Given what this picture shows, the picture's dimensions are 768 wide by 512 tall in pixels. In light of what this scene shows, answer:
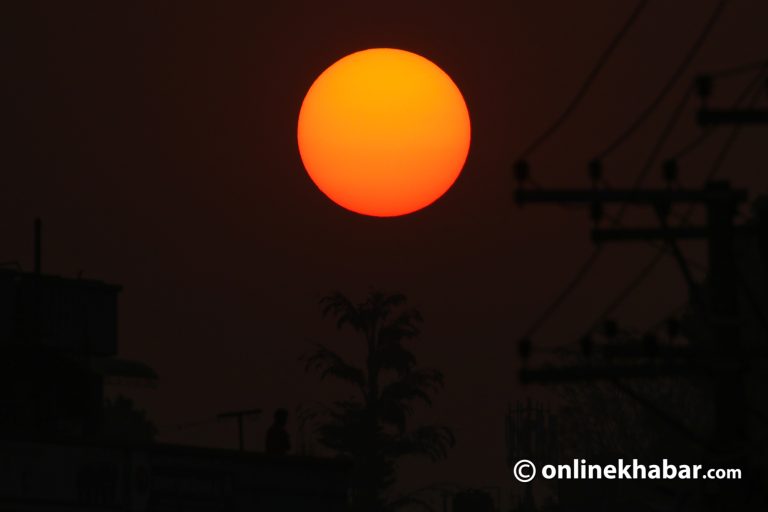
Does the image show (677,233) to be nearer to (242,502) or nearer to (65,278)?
Answer: (242,502)

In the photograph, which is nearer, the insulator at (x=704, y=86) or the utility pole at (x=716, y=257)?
the insulator at (x=704, y=86)

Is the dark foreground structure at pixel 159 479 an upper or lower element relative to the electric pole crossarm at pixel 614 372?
upper

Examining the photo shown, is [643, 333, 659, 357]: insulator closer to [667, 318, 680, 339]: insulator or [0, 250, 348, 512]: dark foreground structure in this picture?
[667, 318, 680, 339]: insulator

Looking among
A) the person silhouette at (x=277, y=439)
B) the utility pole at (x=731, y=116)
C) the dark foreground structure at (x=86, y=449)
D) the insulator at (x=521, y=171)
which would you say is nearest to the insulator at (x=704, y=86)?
the utility pole at (x=731, y=116)

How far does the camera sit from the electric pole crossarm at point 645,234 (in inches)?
1288

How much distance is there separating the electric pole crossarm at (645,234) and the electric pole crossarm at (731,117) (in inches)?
121

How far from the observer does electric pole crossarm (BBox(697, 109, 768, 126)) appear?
29.5m

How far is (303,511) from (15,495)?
905 cm

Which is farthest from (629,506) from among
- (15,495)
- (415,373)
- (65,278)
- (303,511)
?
(15,495)

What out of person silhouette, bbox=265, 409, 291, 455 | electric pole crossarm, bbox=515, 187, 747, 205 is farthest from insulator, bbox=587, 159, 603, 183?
person silhouette, bbox=265, 409, 291, 455

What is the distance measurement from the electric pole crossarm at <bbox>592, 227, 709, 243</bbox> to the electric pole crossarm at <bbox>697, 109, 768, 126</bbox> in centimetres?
306

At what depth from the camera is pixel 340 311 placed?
266 feet

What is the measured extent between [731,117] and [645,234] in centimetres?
379

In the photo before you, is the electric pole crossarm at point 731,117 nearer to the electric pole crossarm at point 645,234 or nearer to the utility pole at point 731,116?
the utility pole at point 731,116
